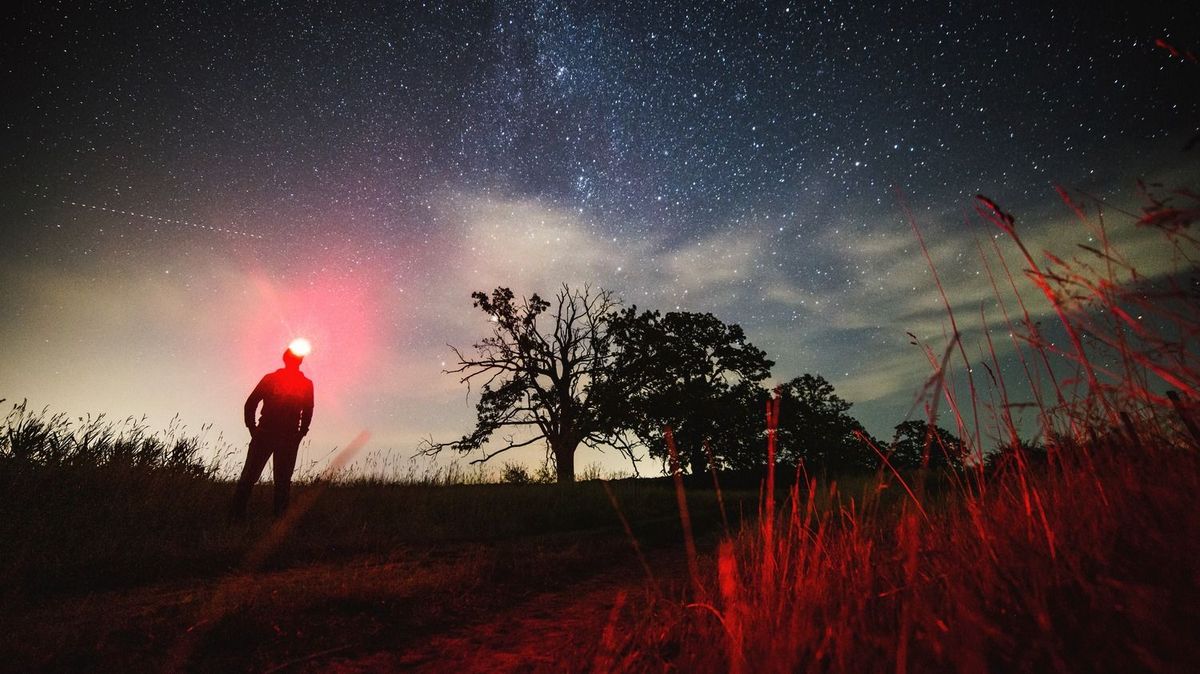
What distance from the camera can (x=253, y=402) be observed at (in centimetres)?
764

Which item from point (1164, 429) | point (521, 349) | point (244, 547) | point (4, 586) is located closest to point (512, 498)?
point (244, 547)

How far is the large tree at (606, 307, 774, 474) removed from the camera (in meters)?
23.0

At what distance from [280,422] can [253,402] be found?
473mm

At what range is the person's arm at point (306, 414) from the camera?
26.5 feet

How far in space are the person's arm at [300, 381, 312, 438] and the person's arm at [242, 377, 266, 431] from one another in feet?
1.89

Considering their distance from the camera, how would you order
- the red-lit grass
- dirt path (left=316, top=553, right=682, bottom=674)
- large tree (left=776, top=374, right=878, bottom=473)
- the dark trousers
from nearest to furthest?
1. the red-lit grass
2. dirt path (left=316, top=553, right=682, bottom=674)
3. the dark trousers
4. large tree (left=776, top=374, right=878, bottom=473)

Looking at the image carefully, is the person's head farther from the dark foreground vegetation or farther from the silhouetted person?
the dark foreground vegetation

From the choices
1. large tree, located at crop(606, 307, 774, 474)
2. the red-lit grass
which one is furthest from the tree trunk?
the red-lit grass

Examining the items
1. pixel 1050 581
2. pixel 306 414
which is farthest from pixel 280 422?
pixel 1050 581

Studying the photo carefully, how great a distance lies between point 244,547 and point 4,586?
72.1 inches

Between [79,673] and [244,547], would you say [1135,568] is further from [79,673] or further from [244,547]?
[244,547]

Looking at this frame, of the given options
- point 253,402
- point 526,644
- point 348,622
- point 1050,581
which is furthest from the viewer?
point 253,402

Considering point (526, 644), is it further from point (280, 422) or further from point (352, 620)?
point (280, 422)

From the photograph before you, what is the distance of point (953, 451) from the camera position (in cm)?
276
